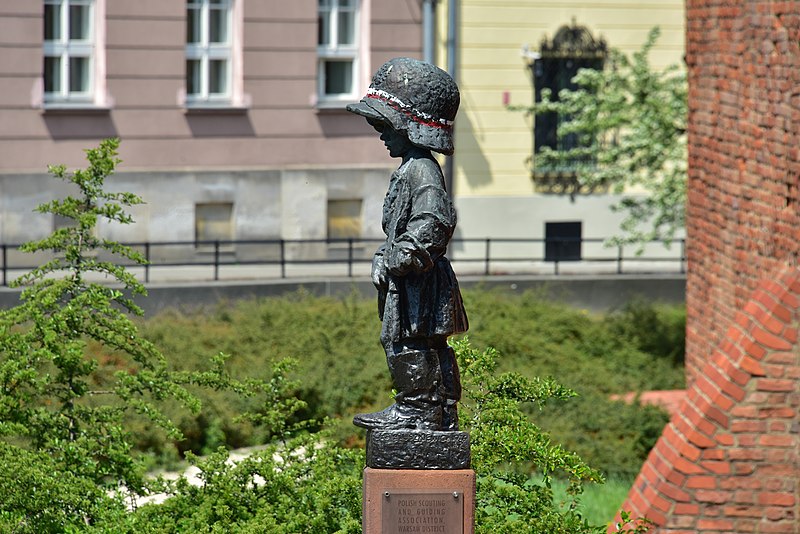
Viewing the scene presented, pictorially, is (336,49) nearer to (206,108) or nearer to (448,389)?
(206,108)

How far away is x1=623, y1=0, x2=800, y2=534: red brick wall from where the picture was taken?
11.4 meters

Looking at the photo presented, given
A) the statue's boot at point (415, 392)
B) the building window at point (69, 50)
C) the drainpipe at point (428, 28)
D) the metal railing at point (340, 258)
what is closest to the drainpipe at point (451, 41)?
the drainpipe at point (428, 28)

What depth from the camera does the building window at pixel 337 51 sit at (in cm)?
2628

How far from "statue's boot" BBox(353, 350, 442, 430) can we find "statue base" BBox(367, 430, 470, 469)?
0.05 meters

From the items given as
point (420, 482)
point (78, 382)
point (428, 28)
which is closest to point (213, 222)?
point (428, 28)

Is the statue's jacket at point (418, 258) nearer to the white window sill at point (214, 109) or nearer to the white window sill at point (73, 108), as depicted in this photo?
the white window sill at point (73, 108)

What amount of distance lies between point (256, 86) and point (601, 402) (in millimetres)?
11045

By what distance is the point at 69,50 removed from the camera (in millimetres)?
24781

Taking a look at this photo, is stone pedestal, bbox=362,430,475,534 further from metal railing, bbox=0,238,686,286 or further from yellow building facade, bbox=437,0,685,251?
yellow building facade, bbox=437,0,685,251

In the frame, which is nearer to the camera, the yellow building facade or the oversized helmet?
the oversized helmet

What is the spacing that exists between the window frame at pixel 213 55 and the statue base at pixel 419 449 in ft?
58.7

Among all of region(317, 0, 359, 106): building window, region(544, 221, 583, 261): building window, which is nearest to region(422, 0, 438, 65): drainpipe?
region(317, 0, 359, 106): building window

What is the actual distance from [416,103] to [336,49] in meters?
18.7

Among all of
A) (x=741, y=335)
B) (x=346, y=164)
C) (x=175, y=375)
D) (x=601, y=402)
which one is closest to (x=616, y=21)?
(x=346, y=164)
